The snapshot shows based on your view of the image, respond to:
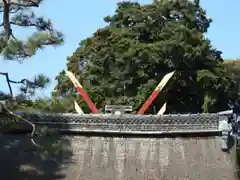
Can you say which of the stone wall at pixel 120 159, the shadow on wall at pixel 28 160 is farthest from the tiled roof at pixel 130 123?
the shadow on wall at pixel 28 160

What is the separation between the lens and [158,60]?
64.0ft

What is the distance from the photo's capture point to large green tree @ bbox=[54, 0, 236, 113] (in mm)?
19734

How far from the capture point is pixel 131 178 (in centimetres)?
896

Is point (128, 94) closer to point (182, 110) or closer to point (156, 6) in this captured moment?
point (182, 110)

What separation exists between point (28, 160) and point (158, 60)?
10.9m

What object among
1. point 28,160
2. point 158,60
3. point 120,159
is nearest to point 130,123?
point 120,159

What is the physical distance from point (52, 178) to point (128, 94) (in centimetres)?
1128

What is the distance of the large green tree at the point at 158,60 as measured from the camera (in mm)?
19734

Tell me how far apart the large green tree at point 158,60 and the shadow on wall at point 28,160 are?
9788mm

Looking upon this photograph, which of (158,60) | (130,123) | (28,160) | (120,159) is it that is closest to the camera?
(28,160)

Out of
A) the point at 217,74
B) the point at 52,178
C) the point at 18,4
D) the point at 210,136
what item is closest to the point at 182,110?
the point at 217,74

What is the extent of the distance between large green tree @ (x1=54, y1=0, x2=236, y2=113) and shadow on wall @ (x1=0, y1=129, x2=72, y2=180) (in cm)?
979

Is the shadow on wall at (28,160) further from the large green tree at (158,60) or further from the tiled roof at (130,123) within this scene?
the large green tree at (158,60)

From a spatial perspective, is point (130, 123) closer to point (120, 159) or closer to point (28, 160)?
point (120, 159)
